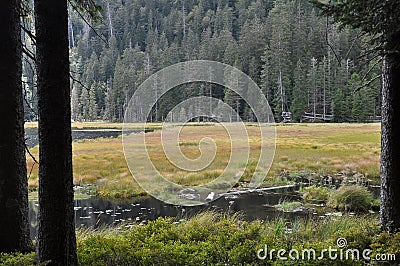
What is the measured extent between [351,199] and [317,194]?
1954 millimetres

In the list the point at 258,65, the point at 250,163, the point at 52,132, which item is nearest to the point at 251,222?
the point at 52,132

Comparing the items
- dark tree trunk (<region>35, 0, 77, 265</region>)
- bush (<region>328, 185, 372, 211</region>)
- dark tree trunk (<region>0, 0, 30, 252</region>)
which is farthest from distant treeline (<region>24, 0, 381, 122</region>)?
dark tree trunk (<region>35, 0, 77, 265</region>)

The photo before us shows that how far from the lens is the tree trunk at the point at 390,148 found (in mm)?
5020

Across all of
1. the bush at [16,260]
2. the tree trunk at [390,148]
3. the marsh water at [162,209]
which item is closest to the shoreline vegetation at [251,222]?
the bush at [16,260]

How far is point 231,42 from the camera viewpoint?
218 feet

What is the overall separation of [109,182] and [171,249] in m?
13.2

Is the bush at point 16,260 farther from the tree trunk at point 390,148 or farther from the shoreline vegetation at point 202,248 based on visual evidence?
the tree trunk at point 390,148

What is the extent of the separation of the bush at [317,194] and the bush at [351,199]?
995 millimetres

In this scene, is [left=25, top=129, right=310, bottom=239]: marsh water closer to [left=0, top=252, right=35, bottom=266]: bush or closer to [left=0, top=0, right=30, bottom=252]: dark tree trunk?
[left=0, top=0, right=30, bottom=252]: dark tree trunk

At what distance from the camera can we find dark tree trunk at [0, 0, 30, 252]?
13.8 feet

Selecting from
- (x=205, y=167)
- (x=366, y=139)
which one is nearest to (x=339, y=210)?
(x=205, y=167)

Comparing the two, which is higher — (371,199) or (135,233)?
(135,233)

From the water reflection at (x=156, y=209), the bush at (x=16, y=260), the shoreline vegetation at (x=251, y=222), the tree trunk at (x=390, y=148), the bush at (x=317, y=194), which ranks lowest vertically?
the water reflection at (x=156, y=209)

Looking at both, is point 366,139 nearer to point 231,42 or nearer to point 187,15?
point 231,42
